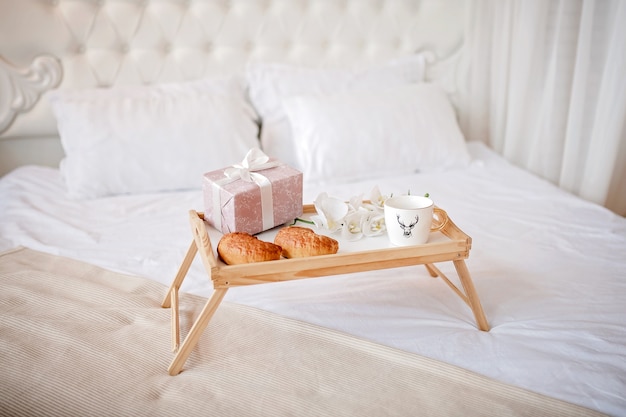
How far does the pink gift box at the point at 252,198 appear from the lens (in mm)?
977

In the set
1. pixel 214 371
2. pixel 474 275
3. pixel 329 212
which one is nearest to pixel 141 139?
pixel 329 212

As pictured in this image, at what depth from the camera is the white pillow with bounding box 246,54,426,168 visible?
6.33 feet

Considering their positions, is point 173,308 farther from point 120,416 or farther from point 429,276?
point 429,276

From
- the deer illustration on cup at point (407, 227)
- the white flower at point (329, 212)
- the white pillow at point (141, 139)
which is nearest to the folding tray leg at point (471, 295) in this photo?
the deer illustration on cup at point (407, 227)

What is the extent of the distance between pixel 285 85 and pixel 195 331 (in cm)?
134

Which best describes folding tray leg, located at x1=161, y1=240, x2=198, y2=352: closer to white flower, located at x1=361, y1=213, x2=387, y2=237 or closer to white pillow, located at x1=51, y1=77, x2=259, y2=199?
white flower, located at x1=361, y1=213, x2=387, y2=237

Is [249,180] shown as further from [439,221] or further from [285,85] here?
[285,85]

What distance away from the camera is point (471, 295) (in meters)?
0.97

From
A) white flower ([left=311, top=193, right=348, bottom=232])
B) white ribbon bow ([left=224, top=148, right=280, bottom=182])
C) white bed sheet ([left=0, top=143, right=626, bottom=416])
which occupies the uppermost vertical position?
white ribbon bow ([left=224, top=148, right=280, bottom=182])

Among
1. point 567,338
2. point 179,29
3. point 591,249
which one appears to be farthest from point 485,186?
point 179,29

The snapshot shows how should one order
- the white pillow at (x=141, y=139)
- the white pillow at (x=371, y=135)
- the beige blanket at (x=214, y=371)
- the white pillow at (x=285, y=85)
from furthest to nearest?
the white pillow at (x=285, y=85)
the white pillow at (x=371, y=135)
the white pillow at (x=141, y=139)
the beige blanket at (x=214, y=371)

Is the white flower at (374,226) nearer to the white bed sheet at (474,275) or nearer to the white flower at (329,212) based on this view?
the white flower at (329,212)

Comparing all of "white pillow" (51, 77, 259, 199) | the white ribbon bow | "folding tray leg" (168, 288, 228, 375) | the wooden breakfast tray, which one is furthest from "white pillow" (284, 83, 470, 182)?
"folding tray leg" (168, 288, 228, 375)

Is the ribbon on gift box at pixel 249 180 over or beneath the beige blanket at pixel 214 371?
over
